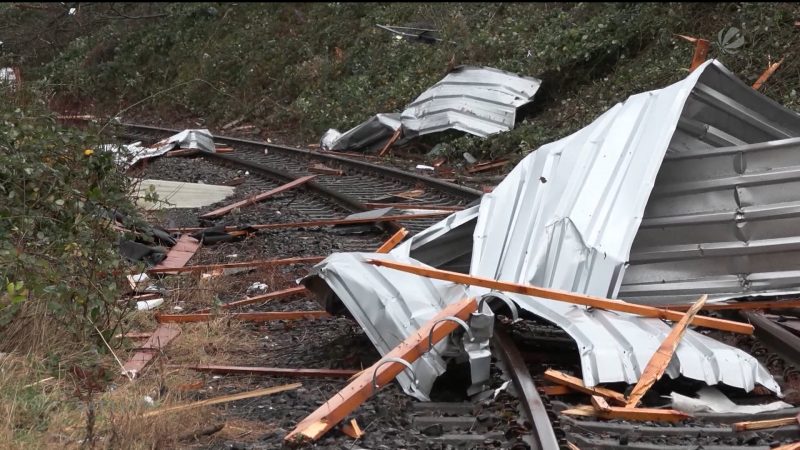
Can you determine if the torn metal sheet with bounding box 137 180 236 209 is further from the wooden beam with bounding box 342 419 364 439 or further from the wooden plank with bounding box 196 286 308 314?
the wooden beam with bounding box 342 419 364 439

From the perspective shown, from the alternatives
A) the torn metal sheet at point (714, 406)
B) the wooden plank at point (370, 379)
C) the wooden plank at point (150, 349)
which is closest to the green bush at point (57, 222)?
the wooden plank at point (150, 349)

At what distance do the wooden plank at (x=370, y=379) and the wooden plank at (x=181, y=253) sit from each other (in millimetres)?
4004

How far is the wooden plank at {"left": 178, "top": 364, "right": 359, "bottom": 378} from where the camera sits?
5543mm

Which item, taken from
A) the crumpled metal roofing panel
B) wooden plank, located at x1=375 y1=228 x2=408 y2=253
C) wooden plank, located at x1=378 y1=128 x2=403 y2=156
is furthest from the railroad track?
wooden plank, located at x1=378 y1=128 x2=403 y2=156

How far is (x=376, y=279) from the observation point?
598 centimetres

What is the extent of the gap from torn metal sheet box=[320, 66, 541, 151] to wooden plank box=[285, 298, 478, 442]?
10863 mm

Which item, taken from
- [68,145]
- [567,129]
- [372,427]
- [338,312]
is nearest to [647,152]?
[338,312]

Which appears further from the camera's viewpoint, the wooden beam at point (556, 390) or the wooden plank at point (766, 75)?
the wooden plank at point (766, 75)

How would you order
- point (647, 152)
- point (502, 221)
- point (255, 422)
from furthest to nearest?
point (502, 221) → point (647, 152) → point (255, 422)

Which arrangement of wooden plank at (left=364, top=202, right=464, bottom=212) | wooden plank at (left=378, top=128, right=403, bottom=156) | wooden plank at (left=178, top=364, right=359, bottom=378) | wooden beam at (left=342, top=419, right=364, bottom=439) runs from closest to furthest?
1. wooden beam at (left=342, top=419, right=364, bottom=439)
2. wooden plank at (left=178, top=364, right=359, bottom=378)
3. wooden plank at (left=364, top=202, right=464, bottom=212)
4. wooden plank at (left=378, top=128, right=403, bottom=156)

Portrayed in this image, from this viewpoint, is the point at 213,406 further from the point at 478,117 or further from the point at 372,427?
the point at 478,117

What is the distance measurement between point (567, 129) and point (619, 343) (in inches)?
395

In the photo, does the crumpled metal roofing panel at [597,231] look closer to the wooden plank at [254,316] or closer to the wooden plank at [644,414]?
the wooden plank at [644,414]

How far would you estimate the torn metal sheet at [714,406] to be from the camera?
15.5 feet
